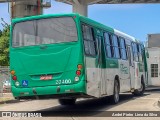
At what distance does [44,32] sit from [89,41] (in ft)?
5.27

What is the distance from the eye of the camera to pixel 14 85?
14398mm

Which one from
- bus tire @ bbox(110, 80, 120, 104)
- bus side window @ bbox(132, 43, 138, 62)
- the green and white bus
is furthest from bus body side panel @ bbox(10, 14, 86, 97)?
bus side window @ bbox(132, 43, 138, 62)

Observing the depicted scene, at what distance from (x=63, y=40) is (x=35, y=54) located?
1078 mm

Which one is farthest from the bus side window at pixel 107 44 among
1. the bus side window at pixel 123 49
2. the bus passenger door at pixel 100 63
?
the bus side window at pixel 123 49

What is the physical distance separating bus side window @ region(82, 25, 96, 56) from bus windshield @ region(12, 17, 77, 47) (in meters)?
0.57

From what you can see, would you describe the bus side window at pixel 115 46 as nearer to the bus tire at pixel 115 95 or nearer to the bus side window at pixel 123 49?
the bus side window at pixel 123 49

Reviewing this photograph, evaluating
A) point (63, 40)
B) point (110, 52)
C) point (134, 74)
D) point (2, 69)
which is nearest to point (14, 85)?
point (63, 40)

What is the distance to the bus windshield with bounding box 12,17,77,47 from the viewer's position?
46.0 feet

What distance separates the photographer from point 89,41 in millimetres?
14750

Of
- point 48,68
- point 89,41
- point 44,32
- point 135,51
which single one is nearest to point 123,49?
point 135,51

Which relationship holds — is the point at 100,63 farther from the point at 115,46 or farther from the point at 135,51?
the point at 135,51

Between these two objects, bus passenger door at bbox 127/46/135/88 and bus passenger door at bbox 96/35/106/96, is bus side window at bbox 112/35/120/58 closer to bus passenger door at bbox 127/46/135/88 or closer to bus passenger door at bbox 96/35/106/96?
bus passenger door at bbox 96/35/106/96

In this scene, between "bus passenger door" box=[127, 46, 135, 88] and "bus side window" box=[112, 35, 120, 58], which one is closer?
"bus side window" box=[112, 35, 120, 58]

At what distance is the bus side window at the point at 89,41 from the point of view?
14.4 metres
